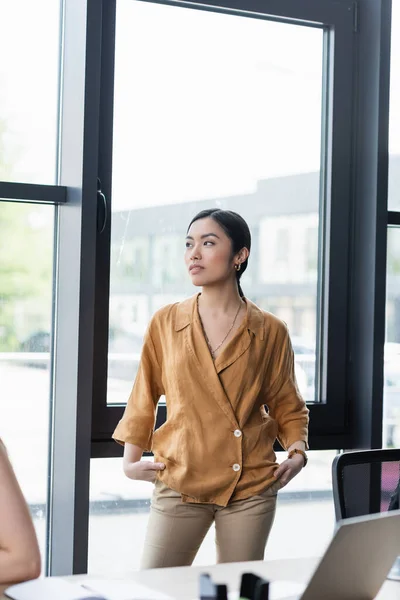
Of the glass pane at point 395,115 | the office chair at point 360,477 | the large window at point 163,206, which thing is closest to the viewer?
the office chair at point 360,477

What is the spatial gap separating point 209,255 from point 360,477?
2.50ft

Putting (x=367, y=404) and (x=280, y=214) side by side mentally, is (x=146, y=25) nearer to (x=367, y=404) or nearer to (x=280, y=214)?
(x=280, y=214)

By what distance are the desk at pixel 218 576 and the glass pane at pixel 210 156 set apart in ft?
3.94

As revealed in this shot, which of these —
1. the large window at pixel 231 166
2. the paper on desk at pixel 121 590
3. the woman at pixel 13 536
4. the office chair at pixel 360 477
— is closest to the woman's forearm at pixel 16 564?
the woman at pixel 13 536

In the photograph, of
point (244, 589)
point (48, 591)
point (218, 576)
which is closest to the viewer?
point (244, 589)

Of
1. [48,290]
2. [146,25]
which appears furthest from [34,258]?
[146,25]

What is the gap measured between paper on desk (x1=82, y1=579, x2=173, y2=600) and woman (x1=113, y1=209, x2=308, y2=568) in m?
0.65

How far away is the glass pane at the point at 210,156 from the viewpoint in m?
3.09

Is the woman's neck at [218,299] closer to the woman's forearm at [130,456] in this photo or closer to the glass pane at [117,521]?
the woman's forearm at [130,456]

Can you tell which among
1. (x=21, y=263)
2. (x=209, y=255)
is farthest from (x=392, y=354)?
(x=21, y=263)

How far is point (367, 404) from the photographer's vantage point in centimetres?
332

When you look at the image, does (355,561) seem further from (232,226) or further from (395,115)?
(395,115)

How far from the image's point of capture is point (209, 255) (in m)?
2.51

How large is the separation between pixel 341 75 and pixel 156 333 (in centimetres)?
145
